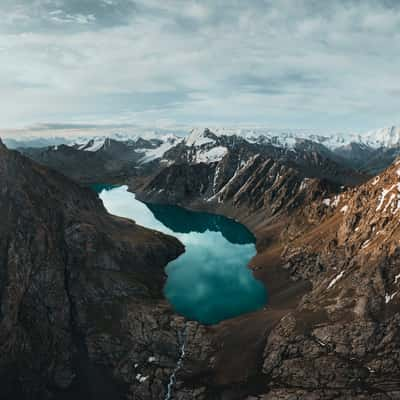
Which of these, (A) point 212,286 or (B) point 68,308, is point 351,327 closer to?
(A) point 212,286

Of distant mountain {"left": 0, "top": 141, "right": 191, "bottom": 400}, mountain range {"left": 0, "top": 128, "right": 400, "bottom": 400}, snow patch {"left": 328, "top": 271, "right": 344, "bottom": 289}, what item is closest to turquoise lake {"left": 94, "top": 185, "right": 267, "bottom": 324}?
mountain range {"left": 0, "top": 128, "right": 400, "bottom": 400}

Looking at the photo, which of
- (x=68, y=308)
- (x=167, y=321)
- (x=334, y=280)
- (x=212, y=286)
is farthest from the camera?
(x=212, y=286)

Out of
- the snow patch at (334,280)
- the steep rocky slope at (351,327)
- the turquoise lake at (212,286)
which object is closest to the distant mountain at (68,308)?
the turquoise lake at (212,286)

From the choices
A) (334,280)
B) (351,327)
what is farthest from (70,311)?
(334,280)

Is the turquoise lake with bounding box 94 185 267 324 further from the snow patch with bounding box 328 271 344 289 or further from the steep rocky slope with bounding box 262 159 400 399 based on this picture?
the snow patch with bounding box 328 271 344 289

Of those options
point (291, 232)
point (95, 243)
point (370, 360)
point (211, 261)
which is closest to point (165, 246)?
point (211, 261)

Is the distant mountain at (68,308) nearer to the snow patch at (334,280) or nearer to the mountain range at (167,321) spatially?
the mountain range at (167,321)

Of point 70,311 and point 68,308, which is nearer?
point 68,308

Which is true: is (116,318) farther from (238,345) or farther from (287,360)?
(287,360)
